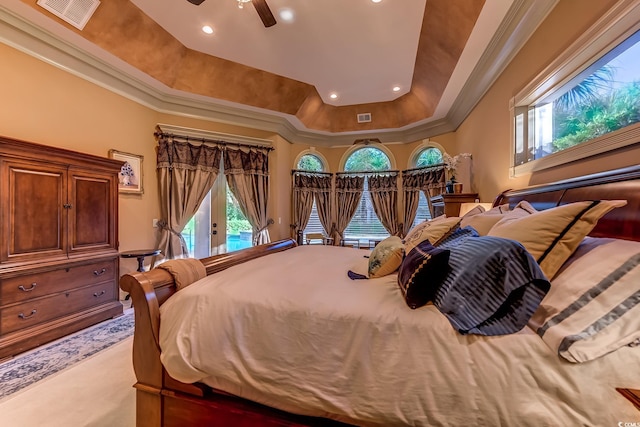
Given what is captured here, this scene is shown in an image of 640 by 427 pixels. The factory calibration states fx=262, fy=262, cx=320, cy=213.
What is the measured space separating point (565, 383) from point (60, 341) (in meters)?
3.85

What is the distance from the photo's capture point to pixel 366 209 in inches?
228

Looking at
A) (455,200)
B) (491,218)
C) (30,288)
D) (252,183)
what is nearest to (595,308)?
(491,218)

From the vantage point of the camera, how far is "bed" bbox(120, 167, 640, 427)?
2.88 ft

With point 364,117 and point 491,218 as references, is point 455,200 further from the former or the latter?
point 364,117

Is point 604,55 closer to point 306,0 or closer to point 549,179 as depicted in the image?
point 549,179

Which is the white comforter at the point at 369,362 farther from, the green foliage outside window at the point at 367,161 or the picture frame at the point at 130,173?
the green foliage outside window at the point at 367,161

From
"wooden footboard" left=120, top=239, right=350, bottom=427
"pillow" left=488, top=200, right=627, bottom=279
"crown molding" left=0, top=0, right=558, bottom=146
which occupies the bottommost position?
"wooden footboard" left=120, top=239, right=350, bottom=427

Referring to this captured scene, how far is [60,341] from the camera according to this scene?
2588 millimetres

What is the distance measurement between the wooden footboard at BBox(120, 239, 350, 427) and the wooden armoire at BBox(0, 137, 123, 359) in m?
1.90

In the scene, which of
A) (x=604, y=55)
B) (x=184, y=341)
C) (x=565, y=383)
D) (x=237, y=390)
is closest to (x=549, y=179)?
(x=604, y=55)

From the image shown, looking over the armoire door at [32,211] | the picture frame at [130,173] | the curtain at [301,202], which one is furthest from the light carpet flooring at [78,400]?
the curtain at [301,202]

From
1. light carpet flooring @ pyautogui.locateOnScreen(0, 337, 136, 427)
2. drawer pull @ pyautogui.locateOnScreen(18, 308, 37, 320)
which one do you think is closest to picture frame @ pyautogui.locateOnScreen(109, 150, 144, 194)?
drawer pull @ pyautogui.locateOnScreen(18, 308, 37, 320)

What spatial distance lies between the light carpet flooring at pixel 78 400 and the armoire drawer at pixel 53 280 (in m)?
0.84

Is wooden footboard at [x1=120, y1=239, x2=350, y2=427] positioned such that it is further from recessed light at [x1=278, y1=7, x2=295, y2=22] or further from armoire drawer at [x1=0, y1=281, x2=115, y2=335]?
recessed light at [x1=278, y1=7, x2=295, y2=22]
